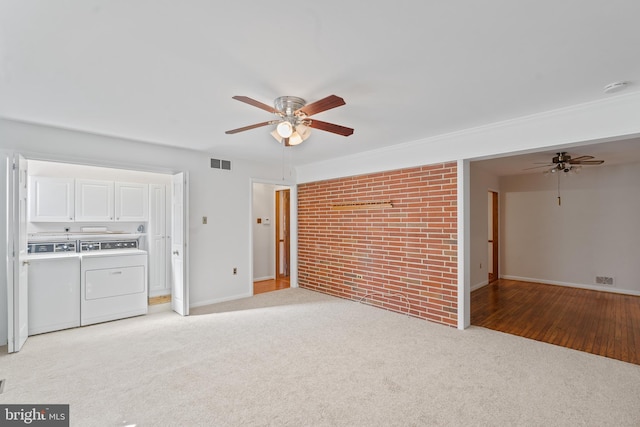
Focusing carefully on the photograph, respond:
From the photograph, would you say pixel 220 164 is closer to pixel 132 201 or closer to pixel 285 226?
pixel 132 201

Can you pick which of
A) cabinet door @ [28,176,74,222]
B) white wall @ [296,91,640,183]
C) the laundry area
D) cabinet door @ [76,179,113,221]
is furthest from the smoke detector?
cabinet door @ [28,176,74,222]

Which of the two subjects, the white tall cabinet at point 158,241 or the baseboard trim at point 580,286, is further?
the baseboard trim at point 580,286

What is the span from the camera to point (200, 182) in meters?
4.56

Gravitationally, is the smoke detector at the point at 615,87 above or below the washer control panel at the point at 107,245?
above

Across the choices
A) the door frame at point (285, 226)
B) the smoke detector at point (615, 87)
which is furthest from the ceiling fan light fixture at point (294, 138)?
the door frame at point (285, 226)

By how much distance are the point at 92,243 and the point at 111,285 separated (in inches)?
35.1

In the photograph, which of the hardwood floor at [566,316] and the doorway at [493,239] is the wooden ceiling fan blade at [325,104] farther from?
the doorway at [493,239]

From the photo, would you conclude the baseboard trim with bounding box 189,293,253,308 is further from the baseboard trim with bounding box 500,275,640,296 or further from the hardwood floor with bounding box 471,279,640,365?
the baseboard trim with bounding box 500,275,640,296

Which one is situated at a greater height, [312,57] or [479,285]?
[312,57]

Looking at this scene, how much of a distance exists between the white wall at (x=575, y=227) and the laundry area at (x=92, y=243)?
696 centimetres

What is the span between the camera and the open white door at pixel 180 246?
13.6ft

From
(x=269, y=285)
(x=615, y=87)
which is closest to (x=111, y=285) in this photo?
(x=269, y=285)

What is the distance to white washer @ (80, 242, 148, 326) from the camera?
375 cm

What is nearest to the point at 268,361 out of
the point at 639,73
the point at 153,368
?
the point at 153,368
